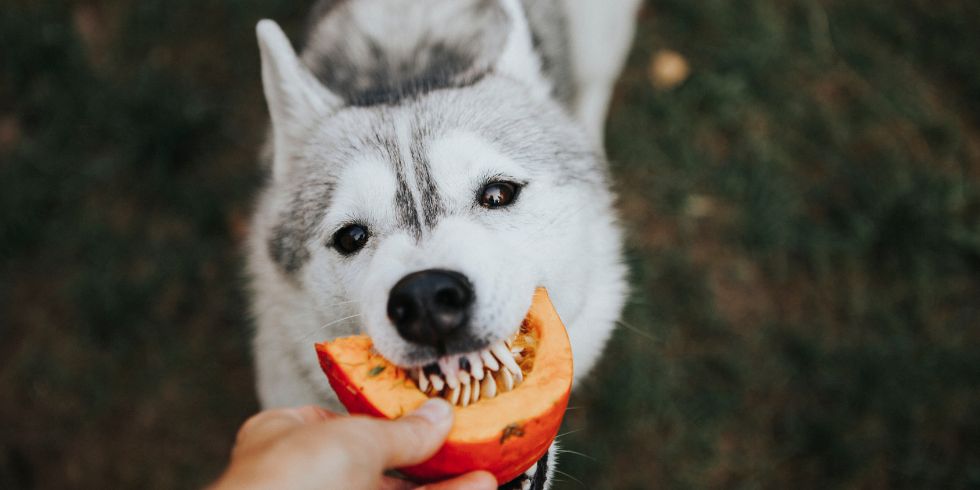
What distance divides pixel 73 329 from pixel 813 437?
4647 millimetres

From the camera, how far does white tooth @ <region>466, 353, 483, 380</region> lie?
188 centimetres

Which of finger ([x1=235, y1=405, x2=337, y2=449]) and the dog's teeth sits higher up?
finger ([x1=235, y1=405, x2=337, y2=449])

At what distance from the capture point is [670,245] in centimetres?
425

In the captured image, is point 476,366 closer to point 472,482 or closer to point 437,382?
point 437,382

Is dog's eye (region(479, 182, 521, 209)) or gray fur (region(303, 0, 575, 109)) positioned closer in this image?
dog's eye (region(479, 182, 521, 209))

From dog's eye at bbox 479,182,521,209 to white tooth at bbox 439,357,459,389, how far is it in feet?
1.94

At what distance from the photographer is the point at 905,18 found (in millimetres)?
4574

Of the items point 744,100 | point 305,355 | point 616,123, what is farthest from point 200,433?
point 744,100

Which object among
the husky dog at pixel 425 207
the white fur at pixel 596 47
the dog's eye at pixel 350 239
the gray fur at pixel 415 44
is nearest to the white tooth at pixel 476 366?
the husky dog at pixel 425 207

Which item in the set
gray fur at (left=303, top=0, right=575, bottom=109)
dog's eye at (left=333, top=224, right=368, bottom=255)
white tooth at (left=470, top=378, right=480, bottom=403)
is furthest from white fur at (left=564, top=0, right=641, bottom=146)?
white tooth at (left=470, top=378, right=480, bottom=403)

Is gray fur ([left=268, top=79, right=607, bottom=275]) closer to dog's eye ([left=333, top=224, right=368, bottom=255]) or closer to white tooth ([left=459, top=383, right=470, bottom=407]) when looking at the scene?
dog's eye ([left=333, top=224, right=368, bottom=255])

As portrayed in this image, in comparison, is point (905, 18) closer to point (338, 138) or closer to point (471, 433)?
point (338, 138)

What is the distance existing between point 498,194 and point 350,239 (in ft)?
1.83

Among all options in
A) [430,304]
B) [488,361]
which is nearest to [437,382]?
[488,361]
